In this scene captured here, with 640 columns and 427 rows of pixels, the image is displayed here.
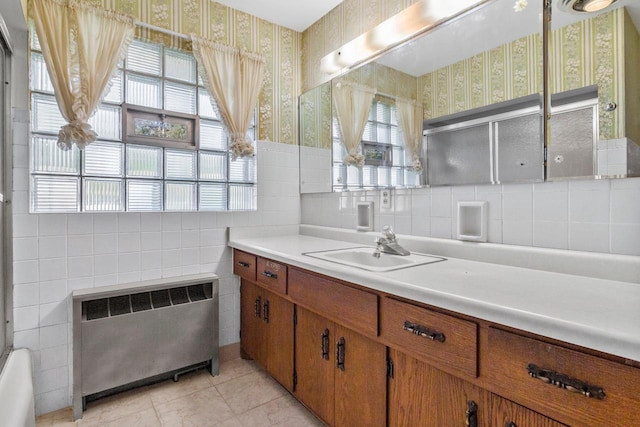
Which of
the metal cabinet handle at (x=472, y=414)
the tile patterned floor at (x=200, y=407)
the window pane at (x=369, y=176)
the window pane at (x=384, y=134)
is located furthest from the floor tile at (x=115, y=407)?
the window pane at (x=384, y=134)

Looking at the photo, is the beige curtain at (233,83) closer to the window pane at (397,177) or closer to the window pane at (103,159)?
the window pane at (103,159)

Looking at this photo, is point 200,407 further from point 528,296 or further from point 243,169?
point 528,296

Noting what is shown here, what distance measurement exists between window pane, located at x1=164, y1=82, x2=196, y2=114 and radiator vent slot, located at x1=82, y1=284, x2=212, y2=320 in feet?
3.85

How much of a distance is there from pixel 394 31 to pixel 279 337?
1863 millimetres

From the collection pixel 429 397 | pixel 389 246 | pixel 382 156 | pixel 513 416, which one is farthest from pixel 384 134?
pixel 513 416

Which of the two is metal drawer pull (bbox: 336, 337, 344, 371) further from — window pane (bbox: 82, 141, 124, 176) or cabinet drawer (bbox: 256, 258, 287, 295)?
window pane (bbox: 82, 141, 124, 176)

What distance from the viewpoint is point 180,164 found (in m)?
2.22

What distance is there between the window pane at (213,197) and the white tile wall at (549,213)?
130cm

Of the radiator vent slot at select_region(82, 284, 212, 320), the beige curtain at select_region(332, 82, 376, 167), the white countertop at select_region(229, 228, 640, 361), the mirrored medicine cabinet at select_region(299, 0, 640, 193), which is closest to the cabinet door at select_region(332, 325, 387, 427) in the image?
the white countertop at select_region(229, 228, 640, 361)

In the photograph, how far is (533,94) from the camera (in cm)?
134

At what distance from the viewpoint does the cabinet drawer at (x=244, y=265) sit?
6.71 ft

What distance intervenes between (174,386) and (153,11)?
2322 mm

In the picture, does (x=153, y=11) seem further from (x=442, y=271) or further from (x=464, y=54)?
(x=442, y=271)

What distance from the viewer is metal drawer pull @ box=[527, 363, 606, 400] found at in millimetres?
675
